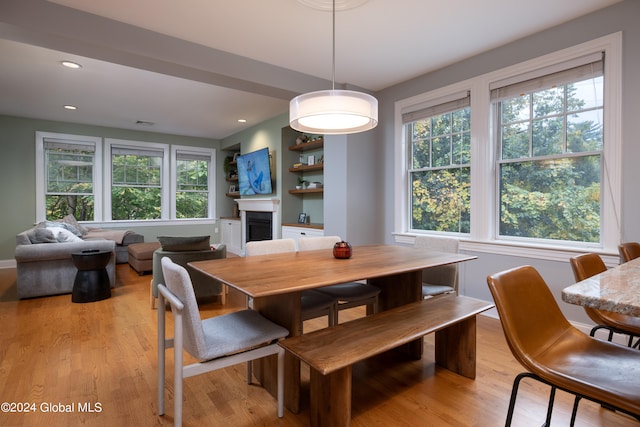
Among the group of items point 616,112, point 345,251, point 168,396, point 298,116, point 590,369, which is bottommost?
point 168,396

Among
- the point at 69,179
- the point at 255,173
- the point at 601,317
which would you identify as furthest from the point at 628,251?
the point at 69,179

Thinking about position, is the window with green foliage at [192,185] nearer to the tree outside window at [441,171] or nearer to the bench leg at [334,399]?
the tree outside window at [441,171]

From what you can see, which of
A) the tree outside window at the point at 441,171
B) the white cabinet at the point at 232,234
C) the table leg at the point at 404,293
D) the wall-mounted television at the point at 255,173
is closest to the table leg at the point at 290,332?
the table leg at the point at 404,293

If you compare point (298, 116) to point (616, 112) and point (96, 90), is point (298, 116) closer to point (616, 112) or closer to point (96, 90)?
point (616, 112)

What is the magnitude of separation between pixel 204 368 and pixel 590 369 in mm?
1466

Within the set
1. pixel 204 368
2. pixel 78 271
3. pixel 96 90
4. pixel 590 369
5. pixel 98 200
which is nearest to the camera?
pixel 590 369

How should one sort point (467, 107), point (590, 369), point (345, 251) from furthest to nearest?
point (467, 107), point (345, 251), point (590, 369)

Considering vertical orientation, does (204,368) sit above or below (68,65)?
below

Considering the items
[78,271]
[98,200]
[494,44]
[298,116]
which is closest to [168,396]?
[298,116]

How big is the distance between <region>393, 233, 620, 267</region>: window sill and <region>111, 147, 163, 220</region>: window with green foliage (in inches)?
246

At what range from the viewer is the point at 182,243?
3.43 metres

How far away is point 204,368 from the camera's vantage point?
1.47m

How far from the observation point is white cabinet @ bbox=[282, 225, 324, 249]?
15.4ft

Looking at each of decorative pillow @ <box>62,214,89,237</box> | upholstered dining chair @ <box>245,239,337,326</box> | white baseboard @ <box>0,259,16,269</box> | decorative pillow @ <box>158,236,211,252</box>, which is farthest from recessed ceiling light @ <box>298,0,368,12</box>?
white baseboard @ <box>0,259,16,269</box>
